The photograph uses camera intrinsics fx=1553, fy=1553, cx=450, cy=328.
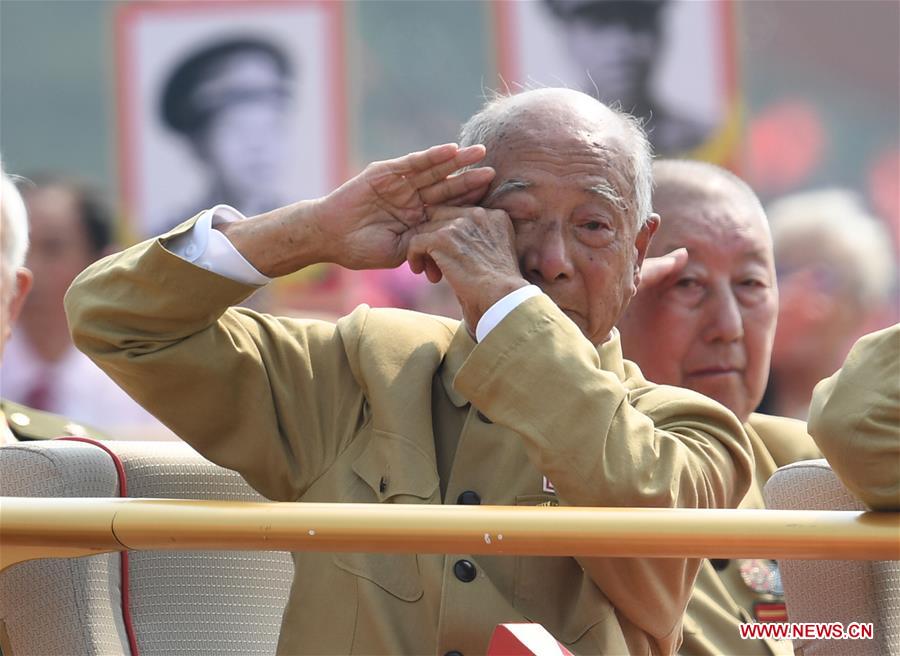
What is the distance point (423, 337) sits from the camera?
8.54 feet

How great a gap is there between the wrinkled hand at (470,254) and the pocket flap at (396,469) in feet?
0.72

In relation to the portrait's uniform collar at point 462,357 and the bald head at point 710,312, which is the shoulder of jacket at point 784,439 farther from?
the portrait's uniform collar at point 462,357

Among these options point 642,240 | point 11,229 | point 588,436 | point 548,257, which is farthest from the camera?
point 11,229

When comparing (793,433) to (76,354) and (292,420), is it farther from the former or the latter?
(76,354)

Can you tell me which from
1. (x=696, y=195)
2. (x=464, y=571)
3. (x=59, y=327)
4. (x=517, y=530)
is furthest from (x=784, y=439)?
(x=59, y=327)

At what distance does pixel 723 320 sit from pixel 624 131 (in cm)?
90

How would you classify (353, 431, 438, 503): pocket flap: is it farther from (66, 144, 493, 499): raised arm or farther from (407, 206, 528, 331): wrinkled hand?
(407, 206, 528, 331): wrinkled hand

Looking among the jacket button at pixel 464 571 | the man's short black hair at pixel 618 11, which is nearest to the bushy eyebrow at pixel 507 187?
the jacket button at pixel 464 571

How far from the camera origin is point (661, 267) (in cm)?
338

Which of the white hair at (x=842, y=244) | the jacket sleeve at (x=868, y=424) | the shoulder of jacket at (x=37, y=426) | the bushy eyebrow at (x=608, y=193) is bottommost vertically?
the white hair at (x=842, y=244)

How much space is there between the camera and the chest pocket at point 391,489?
238 centimetres

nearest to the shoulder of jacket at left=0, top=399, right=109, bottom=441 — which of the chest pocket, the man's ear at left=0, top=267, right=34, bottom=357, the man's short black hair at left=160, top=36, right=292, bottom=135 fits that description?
the man's ear at left=0, top=267, right=34, bottom=357

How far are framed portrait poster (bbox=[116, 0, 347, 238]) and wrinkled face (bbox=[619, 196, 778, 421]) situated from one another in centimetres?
239

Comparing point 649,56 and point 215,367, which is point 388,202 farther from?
point 649,56
